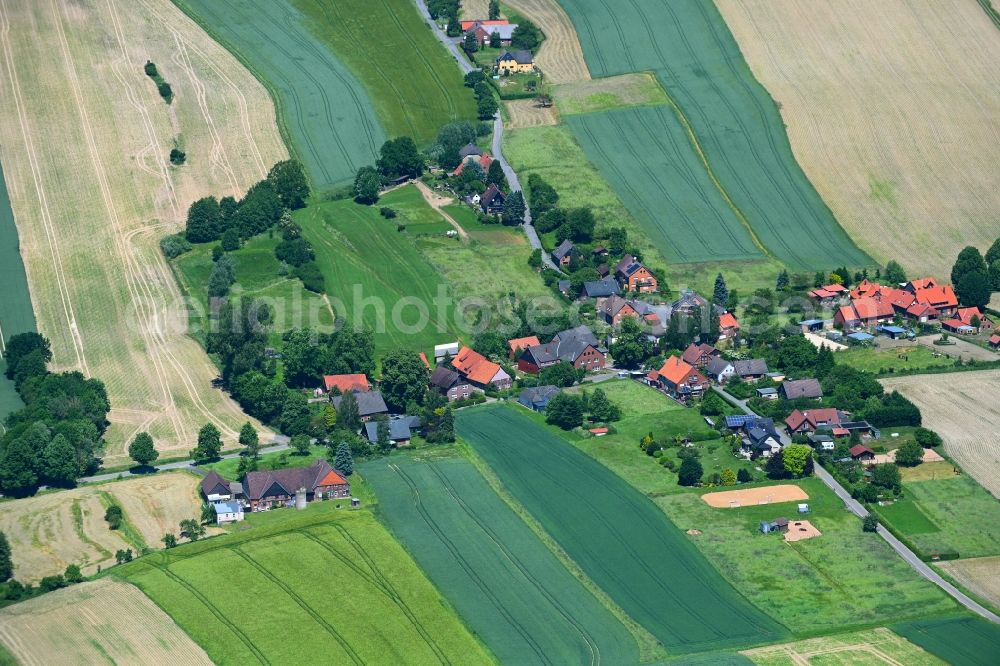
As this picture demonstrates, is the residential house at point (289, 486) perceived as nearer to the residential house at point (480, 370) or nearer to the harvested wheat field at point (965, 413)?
the residential house at point (480, 370)

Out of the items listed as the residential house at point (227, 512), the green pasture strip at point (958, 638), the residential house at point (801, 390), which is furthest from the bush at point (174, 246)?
the green pasture strip at point (958, 638)

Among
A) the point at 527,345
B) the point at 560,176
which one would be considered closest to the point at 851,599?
the point at 527,345

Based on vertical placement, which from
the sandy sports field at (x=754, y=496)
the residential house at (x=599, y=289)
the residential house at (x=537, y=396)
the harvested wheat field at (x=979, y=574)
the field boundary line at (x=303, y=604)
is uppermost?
the residential house at (x=599, y=289)

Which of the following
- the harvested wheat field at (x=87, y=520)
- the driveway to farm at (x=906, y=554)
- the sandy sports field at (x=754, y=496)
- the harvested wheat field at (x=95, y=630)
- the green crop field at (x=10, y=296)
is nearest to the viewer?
the harvested wheat field at (x=95, y=630)

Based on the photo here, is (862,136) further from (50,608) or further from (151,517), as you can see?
(50,608)

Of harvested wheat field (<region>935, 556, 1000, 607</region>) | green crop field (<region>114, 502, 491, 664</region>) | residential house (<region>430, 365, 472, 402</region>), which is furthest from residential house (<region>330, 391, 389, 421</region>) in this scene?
harvested wheat field (<region>935, 556, 1000, 607</region>)

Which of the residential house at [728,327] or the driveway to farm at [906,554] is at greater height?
the residential house at [728,327]

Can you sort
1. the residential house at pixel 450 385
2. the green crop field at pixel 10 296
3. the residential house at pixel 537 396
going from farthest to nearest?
the residential house at pixel 450 385, the green crop field at pixel 10 296, the residential house at pixel 537 396
